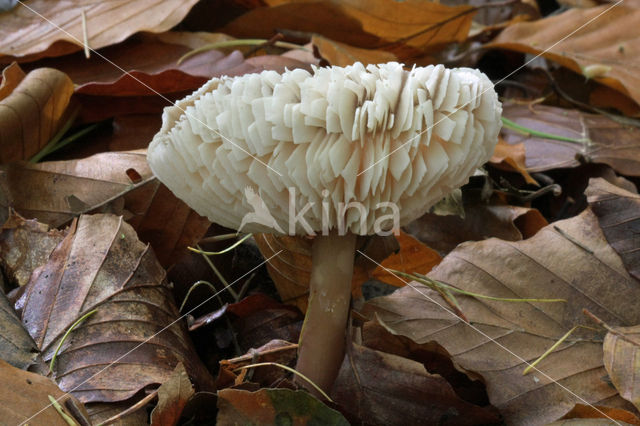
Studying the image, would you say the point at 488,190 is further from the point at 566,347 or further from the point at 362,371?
the point at 362,371

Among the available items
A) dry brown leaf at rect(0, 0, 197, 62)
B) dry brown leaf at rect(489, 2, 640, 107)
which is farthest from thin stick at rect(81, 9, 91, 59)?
dry brown leaf at rect(489, 2, 640, 107)

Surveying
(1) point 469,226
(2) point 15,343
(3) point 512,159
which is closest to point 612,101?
(3) point 512,159

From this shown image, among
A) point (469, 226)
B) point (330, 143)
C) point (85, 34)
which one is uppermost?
point (330, 143)

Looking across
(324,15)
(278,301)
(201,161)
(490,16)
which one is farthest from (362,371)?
(490,16)

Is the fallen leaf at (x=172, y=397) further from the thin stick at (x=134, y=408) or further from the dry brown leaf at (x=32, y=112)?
the dry brown leaf at (x=32, y=112)

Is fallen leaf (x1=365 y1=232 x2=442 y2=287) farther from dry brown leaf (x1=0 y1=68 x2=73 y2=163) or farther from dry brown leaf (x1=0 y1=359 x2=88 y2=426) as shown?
dry brown leaf (x1=0 y1=68 x2=73 y2=163)

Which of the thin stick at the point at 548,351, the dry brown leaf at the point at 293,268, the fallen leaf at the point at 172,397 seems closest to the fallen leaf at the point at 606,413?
the thin stick at the point at 548,351

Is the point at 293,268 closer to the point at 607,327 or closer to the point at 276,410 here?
the point at 276,410
